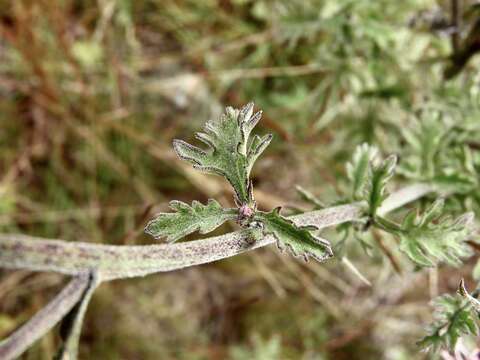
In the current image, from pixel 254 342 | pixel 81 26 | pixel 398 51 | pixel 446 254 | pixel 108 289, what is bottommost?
pixel 446 254

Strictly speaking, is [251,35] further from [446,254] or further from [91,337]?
[446,254]

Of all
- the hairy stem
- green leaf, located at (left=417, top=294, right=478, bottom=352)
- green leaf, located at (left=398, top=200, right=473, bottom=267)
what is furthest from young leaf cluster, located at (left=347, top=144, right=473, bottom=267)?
the hairy stem

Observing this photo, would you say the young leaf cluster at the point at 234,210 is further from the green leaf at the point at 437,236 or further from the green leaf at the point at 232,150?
the green leaf at the point at 437,236

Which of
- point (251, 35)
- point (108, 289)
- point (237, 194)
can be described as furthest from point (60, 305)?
point (251, 35)

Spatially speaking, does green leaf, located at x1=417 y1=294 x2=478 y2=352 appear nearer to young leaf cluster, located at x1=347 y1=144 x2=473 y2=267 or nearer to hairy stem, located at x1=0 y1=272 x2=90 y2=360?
young leaf cluster, located at x1=347 y1=144 x2=473 y2=267

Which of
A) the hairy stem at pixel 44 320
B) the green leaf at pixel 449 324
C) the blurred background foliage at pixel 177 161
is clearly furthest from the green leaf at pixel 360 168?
the blurred background foliage at pixel 177 161

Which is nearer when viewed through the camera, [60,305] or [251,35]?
[60,305]
